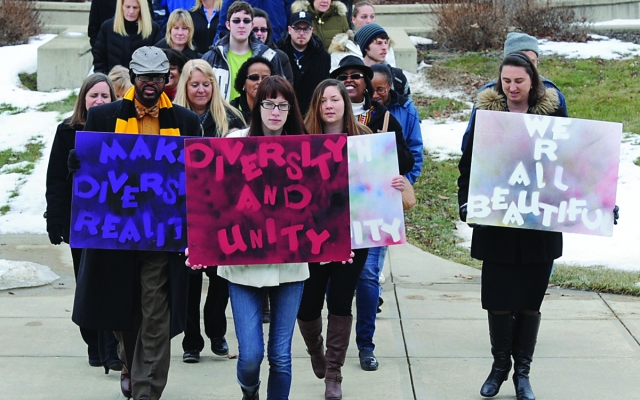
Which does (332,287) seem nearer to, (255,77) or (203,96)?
(203,96)

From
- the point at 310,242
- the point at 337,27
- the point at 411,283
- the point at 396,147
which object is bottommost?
the point at 411,283

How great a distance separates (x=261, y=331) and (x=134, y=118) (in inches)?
54.6

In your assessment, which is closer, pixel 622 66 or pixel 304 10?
pixel 304 10

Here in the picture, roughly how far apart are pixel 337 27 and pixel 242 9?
78.2 inches

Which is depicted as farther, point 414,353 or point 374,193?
point 414,353

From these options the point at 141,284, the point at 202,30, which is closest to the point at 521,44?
the point at 141,284

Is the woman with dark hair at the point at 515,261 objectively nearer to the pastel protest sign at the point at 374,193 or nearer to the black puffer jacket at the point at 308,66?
the pastel protest sign at the point at 374,193

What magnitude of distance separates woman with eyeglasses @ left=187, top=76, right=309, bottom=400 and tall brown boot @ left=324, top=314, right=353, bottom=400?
0.69m

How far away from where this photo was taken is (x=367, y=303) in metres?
6.34

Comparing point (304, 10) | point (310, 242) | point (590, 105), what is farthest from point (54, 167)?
point (590, 105)

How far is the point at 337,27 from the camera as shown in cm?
989

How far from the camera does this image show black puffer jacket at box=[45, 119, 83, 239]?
5941mm

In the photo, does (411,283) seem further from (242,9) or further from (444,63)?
(444,63)

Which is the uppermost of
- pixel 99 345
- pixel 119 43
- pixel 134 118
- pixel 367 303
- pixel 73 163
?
pixel 119 43
